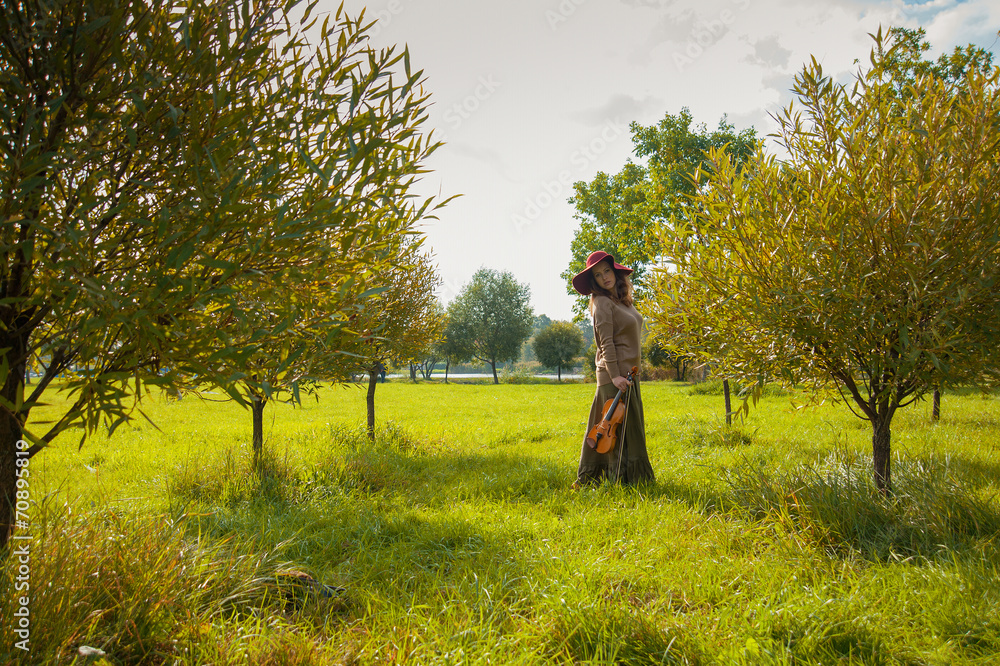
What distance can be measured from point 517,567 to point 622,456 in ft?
8.95

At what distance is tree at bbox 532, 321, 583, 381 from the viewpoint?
181 ft

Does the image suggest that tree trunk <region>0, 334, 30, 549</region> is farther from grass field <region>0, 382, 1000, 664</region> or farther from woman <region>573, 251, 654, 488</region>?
woman <region>573, 251, 654, 488</region>

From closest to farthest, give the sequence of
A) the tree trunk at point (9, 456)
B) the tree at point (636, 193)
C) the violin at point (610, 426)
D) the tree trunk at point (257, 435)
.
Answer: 1. the tree trunk at point (9, 456)
2. the violin at point (610, 426)
3. the tree trunk at point (257, 435)
4. the tree at point (636, 193)

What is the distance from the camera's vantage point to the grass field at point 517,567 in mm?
2834

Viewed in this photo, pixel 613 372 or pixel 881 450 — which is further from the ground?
pixel 613 372

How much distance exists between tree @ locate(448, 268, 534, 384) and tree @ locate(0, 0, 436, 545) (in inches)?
1903

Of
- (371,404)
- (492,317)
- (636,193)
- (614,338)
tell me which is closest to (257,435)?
(371,404)

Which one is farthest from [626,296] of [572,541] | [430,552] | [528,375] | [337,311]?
[528,375]

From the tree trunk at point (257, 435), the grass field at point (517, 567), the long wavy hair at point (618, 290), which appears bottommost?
the grass field at point (517, 567)

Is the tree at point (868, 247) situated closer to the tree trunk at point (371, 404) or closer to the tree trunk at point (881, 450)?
the tree trunk at point (881, 450)

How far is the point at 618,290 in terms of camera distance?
6781mm

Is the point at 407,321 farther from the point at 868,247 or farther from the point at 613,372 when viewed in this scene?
the point at 868,247

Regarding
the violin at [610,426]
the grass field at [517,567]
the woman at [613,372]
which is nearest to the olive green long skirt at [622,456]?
the woman at [613,372]

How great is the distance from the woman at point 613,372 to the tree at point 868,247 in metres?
1.33
